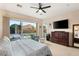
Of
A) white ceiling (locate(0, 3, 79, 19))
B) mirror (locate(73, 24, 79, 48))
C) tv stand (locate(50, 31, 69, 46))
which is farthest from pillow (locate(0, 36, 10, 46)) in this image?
mirror (locate(73, 24, 79, 48))

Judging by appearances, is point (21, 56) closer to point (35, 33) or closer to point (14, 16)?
point (35, 33)

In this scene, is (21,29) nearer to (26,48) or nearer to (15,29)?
(15,29)

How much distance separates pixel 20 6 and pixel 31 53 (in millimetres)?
913

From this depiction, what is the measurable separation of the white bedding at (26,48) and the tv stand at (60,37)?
263 mm

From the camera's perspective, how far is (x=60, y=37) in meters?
2.01

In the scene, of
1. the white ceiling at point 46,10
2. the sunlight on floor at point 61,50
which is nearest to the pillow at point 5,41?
the white ceiling at point 46,10

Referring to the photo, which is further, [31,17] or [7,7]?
[31,17]

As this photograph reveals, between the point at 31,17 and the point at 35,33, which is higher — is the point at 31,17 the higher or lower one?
the higher one

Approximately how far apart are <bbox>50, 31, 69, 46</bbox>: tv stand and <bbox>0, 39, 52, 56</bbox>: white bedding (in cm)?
26

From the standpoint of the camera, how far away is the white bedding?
71.2 inches

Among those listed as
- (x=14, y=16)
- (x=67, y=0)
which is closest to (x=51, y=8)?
(x=67, y=0)

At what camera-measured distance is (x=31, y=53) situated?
6.03ft

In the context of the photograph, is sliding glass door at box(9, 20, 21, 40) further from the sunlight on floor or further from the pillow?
the sunlight on floor

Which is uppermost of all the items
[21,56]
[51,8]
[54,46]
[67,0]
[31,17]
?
[67,0]
